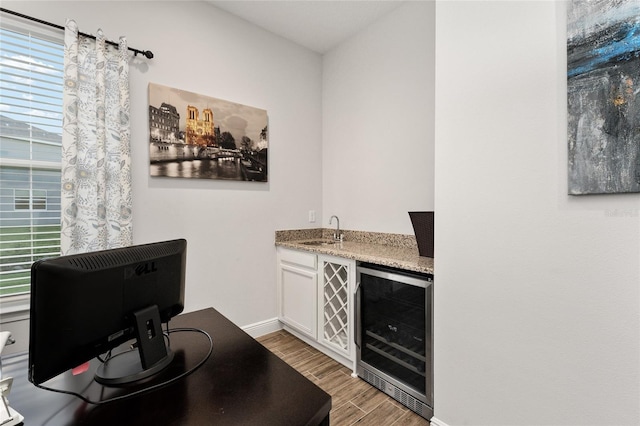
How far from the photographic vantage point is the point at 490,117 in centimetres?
138

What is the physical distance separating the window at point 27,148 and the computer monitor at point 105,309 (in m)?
1.44

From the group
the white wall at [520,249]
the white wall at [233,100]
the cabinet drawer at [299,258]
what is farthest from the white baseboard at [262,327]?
the white wall at [520,249]

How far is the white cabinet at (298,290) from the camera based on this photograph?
253 centimetres

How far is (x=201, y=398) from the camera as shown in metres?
0.79

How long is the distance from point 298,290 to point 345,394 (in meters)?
0.97

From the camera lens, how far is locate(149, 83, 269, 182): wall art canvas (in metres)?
2.25

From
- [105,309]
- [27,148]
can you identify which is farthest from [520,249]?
[27,148]

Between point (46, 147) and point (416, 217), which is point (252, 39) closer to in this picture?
point (46, 147)

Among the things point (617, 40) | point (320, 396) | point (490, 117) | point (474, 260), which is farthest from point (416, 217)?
point (320, 396)

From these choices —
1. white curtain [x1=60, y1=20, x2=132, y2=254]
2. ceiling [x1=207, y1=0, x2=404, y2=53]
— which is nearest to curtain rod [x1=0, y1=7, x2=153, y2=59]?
white curtain [x1=60, y1=20, x2=132, y2=254]

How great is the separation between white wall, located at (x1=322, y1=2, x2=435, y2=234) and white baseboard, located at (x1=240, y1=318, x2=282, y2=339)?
50.4 inches

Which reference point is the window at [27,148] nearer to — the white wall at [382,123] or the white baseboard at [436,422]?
the white wall at [382,123]

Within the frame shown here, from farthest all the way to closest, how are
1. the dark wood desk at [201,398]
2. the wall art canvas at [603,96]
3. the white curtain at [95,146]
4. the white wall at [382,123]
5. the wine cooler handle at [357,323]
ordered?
1. the white wall at [382,123]
2. the wine cooler handle at [357,323]
3. the white curtain at [95,146]
4. the wall art canvas at [603,96]
5. the dark wood desk at [201,398]

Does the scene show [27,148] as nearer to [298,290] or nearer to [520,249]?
[298,290]
